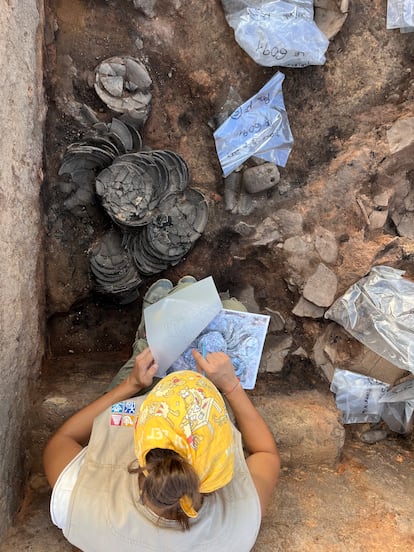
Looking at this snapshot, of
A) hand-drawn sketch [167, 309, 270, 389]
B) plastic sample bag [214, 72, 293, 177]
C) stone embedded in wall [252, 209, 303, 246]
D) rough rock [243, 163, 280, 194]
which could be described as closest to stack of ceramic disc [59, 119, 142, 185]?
plastic sample bag [214, 72, 293, 177]

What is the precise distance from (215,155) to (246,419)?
1390 mm

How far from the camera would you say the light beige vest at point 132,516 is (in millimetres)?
1452

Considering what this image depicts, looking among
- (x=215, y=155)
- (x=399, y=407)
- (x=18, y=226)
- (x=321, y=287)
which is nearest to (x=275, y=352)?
(x=321, y=287)

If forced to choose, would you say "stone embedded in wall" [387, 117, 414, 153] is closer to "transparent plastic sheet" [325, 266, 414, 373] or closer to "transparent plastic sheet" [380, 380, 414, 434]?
"transparent plastic sheet" [325, 266, 414, 373]

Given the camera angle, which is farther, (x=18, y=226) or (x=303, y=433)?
(x=303, y=433)

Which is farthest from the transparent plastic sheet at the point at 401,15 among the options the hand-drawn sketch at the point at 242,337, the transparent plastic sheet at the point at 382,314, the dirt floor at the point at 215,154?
the hand-drawn sketch at the point at 242,337

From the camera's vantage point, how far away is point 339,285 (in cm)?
253

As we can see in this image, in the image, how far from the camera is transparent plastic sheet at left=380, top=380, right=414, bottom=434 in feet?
8.13

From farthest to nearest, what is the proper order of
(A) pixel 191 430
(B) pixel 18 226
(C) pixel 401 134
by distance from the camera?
(C) pixel 401 134
(B) pixel 18 226
(A) pixel 191 430

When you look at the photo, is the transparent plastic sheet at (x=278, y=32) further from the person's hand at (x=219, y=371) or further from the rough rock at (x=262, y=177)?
the person's hand at (x=219, y=371)

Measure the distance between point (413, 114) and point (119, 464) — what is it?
2151mm

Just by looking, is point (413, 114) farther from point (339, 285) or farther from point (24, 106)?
point (24, 106)

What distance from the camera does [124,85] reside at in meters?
2.47

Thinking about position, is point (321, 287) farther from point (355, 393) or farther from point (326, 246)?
point (355, 393)
